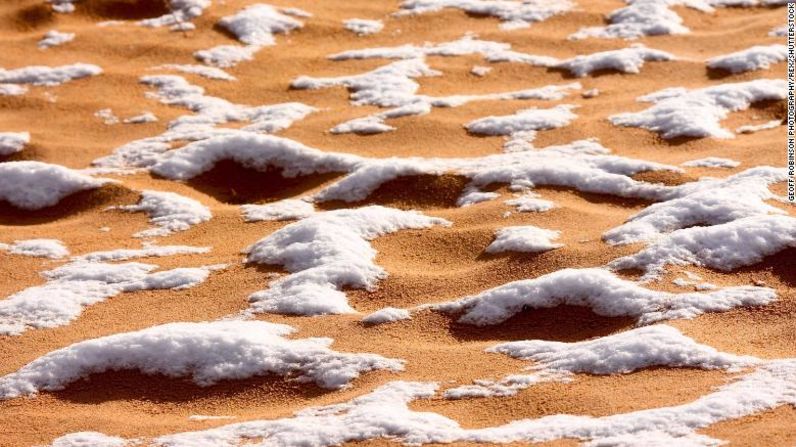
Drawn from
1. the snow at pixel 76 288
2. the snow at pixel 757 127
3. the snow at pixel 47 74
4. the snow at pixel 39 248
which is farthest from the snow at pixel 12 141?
the snow at pixel 757 127

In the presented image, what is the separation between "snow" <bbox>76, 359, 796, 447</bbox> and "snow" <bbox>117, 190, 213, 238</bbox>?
287 centimetres

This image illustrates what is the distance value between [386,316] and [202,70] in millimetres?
5296

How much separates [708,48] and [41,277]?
270 inches

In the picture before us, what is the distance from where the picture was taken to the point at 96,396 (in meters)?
4.80

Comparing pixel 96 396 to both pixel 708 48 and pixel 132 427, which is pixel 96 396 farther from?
pixel 708 48

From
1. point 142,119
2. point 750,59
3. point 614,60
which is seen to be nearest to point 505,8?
point 614,60

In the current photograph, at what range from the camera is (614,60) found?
948 cm

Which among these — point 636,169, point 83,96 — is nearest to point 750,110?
point 636,169

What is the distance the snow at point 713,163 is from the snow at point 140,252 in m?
3.57

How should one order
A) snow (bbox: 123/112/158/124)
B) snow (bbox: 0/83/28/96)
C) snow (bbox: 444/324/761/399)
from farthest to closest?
snow (bbox: 0/83/28/96)
snow (bbox: 123/112/158/124)
snow (bbox: 444/324/761/399)

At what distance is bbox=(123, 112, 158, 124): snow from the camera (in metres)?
8.80

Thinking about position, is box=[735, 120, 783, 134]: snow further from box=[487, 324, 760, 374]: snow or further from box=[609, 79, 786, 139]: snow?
box=[487, 324, 760, 374]: snow

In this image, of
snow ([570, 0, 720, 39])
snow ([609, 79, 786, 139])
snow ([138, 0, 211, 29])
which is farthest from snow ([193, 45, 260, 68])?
snow ([609, 79, 786, 139])

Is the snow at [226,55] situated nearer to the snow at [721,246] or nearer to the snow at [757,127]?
the snow at [757,127]
